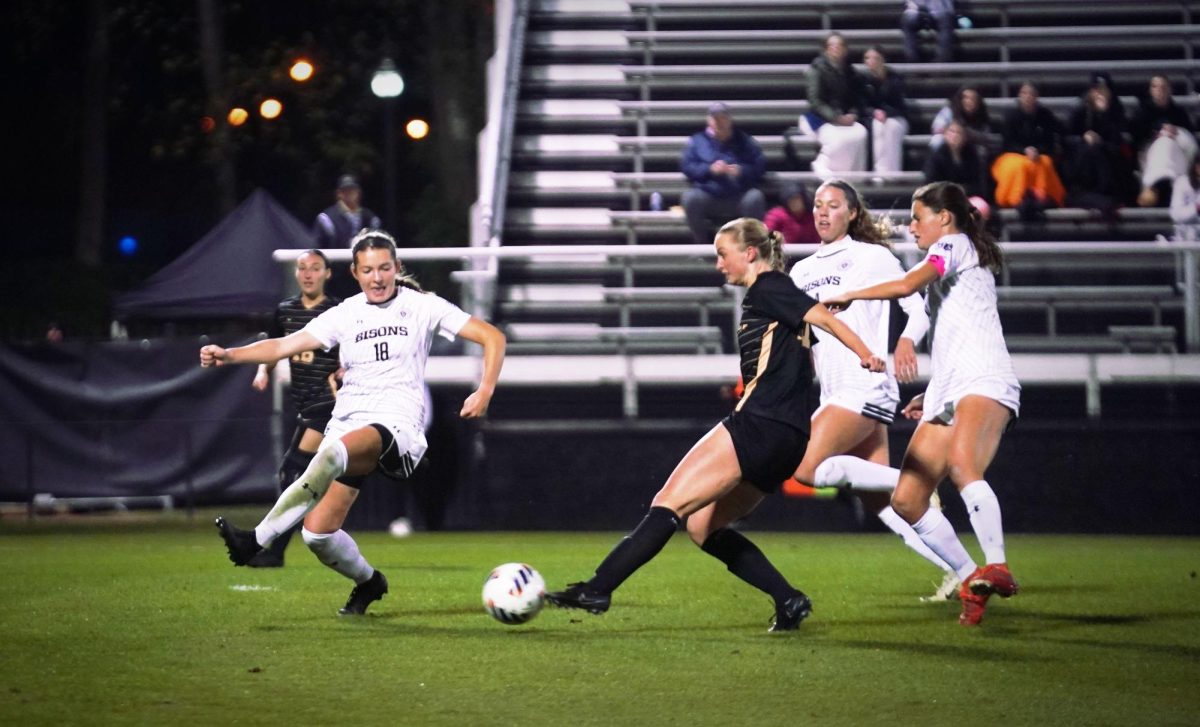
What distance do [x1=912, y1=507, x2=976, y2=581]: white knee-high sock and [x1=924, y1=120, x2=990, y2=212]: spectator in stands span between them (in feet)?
28.5

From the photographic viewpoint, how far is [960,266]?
9.16 m

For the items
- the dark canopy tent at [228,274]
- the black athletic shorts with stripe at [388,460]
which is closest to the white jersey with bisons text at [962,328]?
the black athletic shorts with stripe at [388,460]

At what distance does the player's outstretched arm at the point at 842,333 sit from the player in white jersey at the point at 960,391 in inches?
34.0

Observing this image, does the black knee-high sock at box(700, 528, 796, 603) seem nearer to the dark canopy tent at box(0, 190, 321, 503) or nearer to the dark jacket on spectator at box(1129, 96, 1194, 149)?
the dark canopy tent at box(0, 190, 321, 503)

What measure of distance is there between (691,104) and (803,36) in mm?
1860

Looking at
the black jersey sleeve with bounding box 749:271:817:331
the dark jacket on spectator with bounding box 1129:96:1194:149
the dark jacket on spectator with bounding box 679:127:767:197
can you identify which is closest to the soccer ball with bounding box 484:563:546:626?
the black jersey sleeve with bounding box 749:271:817:331

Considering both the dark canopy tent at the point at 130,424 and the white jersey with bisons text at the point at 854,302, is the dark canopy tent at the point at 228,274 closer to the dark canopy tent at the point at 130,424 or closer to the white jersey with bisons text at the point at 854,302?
the dark canopy tent at the point at 130,424

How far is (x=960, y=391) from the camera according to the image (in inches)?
357

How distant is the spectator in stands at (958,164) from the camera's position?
1738 cm

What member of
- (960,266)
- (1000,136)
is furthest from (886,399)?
(1000,136)

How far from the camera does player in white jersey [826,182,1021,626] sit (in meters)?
8.96

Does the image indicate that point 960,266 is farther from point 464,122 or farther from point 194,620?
point 464,122

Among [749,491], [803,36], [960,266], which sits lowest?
[749,491]

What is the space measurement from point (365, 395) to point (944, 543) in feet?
9.48
